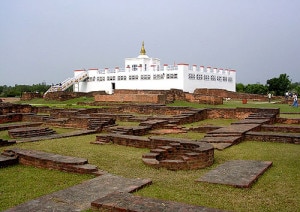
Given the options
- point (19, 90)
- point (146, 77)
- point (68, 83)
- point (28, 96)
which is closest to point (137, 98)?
point (146, 77)

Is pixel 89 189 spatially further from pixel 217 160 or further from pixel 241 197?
pixel 217 160

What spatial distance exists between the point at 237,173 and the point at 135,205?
7.84ft

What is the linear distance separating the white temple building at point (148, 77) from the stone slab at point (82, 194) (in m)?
27.0

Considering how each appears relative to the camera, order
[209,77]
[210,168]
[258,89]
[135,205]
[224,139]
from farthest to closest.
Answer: [258,89]
[209,77]
[224,139]
[210,168]
[135,205]

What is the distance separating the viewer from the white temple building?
32312 millimetres

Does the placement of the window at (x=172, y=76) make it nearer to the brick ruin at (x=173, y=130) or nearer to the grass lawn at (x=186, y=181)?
the brick ruin at (x=173, y=130)

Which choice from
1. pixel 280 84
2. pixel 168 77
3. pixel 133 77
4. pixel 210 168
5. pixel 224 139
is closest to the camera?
pixel 210 168

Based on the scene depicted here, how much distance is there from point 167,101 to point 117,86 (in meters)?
13.8

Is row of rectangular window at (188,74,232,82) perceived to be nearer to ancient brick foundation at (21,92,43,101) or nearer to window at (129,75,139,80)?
window at (129,75,139,80)

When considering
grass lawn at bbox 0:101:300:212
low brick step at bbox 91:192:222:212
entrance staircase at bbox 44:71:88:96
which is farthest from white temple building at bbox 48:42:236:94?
low brick step at bbox 91:192:222:212

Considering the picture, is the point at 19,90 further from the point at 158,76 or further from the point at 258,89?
the point at 258,89

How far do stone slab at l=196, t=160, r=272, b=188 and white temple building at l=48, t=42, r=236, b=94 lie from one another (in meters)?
25.6

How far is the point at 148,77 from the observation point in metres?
33.9

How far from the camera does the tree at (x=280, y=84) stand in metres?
41.9
